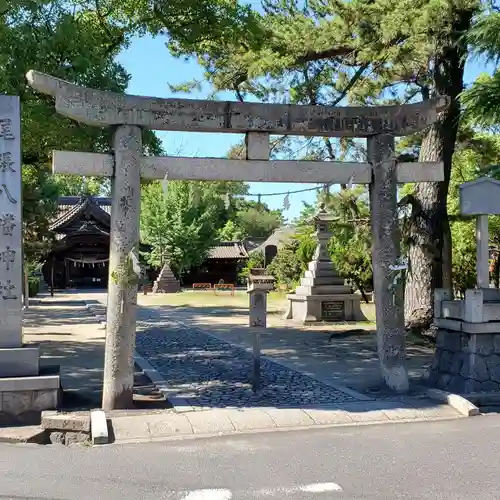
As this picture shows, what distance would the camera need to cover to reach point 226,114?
8.03 meters

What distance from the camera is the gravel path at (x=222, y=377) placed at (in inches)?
314

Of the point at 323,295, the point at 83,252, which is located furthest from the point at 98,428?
the point at 83,252

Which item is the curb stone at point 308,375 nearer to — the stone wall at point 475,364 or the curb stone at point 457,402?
the curb stone at point 457,402

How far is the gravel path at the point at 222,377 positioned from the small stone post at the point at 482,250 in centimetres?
256

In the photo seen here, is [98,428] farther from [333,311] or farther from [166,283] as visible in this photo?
[166,283]

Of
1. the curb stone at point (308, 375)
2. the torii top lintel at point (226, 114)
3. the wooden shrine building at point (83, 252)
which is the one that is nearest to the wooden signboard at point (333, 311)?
the curb stone at point (308, 375)

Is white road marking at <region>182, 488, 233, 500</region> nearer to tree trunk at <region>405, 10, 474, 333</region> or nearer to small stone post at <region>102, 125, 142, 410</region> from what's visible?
small stone post at <region>102, 125, 142, 410</region>

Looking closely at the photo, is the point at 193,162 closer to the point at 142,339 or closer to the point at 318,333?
the point at 142,339

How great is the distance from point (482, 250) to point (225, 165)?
12.4 feet

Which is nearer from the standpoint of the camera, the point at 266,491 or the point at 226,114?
the point at 266,491

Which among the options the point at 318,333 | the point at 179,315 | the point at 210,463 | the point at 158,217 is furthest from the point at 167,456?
the point at 158,217

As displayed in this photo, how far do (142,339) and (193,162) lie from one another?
8.64 metres

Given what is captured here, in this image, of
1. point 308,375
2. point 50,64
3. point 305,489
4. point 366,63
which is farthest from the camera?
point 366,63

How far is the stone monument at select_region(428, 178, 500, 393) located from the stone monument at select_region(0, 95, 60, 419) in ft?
17.8
